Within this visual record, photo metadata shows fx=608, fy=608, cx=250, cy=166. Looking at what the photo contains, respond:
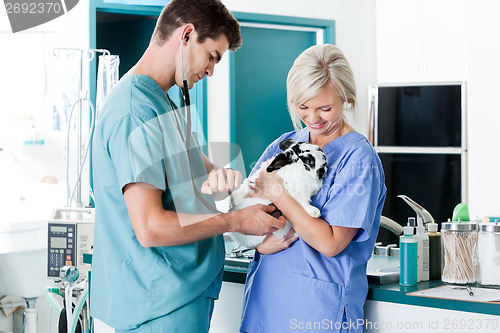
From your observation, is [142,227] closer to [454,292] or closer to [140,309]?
[140,309]

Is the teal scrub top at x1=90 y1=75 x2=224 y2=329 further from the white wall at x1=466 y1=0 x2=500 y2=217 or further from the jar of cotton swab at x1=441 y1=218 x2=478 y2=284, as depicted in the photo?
the white wall at x1=466 y1=0 x2=500 y2=217

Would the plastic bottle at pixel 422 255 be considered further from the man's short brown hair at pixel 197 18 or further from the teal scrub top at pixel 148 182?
the man's short brown hair at pixel 197 18

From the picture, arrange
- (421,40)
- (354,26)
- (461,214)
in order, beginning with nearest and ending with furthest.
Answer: (461,214) → (421,40) → (354,26)

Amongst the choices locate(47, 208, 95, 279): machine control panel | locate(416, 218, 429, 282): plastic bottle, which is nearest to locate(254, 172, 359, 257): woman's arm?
locate(416, 218, 429, 282): plastic bottle

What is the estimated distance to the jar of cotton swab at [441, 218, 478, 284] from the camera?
158 centimetres

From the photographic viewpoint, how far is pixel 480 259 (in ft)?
5.17

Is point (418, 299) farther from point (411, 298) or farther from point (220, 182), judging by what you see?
point (220, 182)

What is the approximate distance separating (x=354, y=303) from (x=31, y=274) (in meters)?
2.05

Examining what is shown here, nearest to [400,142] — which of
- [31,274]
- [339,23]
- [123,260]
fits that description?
[339,23]

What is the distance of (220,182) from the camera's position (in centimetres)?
138

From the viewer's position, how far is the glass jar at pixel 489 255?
1.55m

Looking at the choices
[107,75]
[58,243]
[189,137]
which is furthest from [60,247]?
[107,75]

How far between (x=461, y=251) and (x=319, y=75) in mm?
593

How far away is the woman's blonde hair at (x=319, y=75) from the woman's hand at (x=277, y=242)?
0.34 metres
